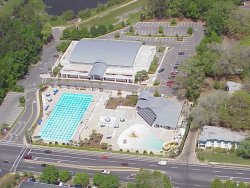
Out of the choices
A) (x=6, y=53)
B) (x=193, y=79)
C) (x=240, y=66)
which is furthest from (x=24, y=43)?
(x=240, y=66)

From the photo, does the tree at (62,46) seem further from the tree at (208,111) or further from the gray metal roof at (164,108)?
the tree at (208,111)

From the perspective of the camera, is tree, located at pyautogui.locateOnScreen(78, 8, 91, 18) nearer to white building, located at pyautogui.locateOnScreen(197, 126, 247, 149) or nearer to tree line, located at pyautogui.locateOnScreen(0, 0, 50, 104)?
tree line, located at pyautogui.locateOnScreen(0, 0, 50, 104)

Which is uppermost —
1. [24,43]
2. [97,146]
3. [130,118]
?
[24,43]

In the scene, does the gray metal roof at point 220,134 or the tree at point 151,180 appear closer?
the tree at point 151,180

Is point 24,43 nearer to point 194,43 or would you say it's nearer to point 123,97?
point 123,97

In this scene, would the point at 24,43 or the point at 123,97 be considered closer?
the point at 123,97

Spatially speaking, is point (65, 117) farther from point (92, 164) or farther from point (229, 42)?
point (229, 42)

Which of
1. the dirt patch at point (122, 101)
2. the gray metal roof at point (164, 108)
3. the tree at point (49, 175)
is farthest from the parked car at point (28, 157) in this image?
the gray metal roof at point (164, 108)

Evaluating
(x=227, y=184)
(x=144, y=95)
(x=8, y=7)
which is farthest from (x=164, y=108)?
(x=8, y=7)
